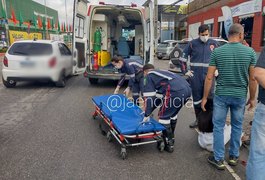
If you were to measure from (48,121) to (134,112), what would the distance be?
1966 millimetres

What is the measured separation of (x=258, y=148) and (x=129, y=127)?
1.76 m

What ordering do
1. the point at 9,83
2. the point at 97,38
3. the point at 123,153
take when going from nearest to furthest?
the point at 123,153
the point at 9,83
the point at 97,38

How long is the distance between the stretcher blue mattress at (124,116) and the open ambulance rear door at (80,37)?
382 centimetres

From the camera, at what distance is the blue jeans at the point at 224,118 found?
11.2 ft

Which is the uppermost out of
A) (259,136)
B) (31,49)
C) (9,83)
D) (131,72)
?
(31,49)

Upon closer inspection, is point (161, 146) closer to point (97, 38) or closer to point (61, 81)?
point (61, 81)

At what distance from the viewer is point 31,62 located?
8406 millimetres

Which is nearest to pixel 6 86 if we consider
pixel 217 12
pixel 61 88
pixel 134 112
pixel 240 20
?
pixel 61 88

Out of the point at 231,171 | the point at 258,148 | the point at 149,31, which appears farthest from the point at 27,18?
the point at 258,148

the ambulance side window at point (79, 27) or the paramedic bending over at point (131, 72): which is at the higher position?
the ambulance side window at point (79, 27)

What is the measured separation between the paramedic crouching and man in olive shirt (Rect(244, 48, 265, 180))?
4.90ft

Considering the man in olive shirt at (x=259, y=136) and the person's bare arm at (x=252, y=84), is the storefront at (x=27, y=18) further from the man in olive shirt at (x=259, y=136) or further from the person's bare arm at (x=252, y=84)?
the man in olive shirt at (x=259, y=136)

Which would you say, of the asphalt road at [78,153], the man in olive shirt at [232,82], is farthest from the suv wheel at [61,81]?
the man in olive shirt at [232,82]

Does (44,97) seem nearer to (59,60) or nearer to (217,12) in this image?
(59,60)
